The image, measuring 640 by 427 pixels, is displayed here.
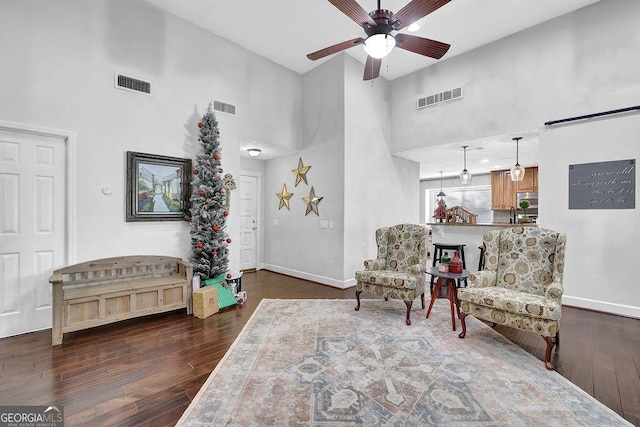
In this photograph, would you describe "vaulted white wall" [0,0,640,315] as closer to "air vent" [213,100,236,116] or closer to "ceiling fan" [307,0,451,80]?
"air vent" [213,100,236,116]

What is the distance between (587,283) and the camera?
389 centimetres

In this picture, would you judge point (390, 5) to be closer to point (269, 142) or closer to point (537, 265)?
point (269, 142)

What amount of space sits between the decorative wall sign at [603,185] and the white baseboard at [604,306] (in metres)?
1.27

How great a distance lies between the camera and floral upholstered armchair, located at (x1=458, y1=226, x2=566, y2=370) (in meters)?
2.53

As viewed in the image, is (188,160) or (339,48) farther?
(188,160)

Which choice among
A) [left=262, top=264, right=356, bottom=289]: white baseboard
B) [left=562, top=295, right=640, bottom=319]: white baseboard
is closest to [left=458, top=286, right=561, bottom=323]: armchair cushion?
[left=562, top=295, right=640, bottom=319]: white baseboard

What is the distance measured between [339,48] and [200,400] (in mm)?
3335

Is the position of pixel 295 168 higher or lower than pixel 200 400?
higher

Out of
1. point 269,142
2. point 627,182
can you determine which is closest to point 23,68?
point 269,142

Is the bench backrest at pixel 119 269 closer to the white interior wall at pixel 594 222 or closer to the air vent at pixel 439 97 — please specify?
the air vent at pixel 439 97

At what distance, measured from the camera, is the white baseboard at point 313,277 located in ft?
16.5

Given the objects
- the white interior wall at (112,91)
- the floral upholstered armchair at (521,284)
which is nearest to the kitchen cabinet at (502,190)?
the floral upholstered armchair at (521,284)

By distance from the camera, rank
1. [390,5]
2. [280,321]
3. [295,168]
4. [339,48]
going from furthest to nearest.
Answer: [295,168], [390,5], [280,321], [339,48]

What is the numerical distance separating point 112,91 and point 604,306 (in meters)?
6.94
